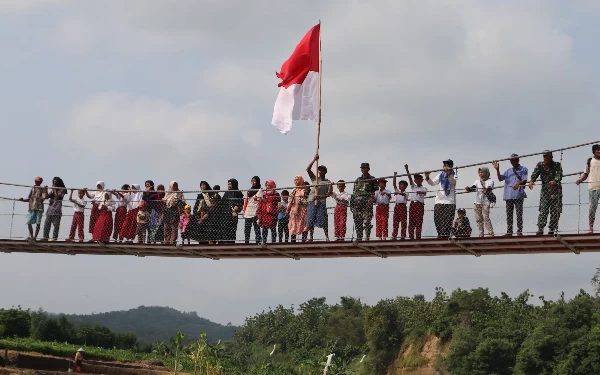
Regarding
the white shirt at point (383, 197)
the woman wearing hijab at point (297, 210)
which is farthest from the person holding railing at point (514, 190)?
the woman wearing hijab at point (297, 210)

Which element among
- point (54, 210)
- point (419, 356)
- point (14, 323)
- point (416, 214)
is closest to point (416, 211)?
point (416, 214)

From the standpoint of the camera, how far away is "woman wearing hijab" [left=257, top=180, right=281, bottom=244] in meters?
16.5

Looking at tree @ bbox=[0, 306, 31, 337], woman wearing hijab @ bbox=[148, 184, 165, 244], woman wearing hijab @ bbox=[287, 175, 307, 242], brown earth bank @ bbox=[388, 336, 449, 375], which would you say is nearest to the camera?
woman wearing hijab @ bbox=[287, 175, 307, 242]

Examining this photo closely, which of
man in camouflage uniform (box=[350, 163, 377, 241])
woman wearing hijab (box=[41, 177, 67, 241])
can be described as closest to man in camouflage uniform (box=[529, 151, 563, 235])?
man in camouflage uniform (box=[350, 163, 377, 241])

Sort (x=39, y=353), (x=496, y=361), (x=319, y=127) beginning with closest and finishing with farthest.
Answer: (x=319, y=127) < (x=39, y=353) < (x=496, y=361)

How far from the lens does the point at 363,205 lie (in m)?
15.6

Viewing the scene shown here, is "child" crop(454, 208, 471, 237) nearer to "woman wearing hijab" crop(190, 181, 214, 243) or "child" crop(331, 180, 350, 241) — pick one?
"child" crop(331, 180, 350, 241)

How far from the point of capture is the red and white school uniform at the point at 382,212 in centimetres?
1538

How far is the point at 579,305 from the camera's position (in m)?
48.4

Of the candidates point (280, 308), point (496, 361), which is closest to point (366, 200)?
point (496, 361)

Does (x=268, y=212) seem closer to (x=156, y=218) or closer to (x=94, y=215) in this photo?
(x=156, y=218)

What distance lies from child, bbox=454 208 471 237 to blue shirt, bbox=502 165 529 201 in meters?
0.83

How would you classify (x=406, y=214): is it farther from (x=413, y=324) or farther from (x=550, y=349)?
(x=413, y=324)

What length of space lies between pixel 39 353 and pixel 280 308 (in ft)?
174
